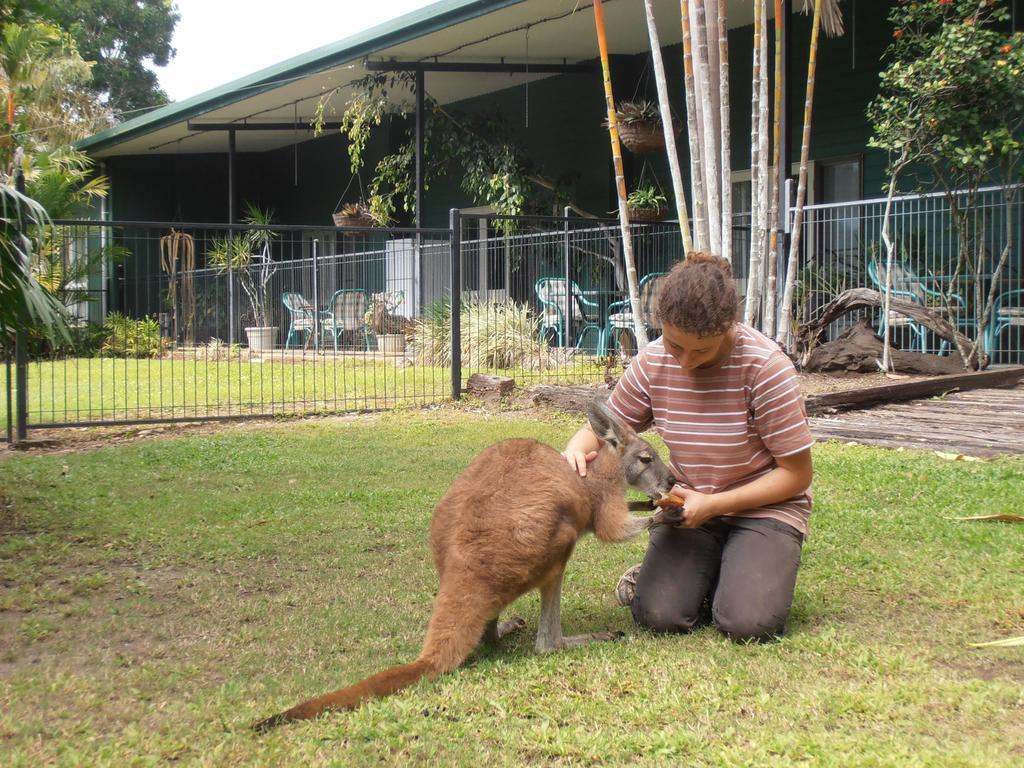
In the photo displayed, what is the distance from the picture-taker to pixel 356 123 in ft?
58.2

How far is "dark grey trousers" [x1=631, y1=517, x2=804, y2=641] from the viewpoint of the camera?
3875 millimetres

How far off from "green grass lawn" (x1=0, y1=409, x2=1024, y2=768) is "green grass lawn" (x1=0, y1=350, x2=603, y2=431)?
380 cm

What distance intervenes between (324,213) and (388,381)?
1353 centimetres

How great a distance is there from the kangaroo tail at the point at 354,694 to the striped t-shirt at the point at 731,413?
58.9 inches

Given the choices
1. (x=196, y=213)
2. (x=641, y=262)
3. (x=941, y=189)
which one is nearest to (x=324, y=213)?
(x=196, y=213)

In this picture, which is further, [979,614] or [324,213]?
[324,213]

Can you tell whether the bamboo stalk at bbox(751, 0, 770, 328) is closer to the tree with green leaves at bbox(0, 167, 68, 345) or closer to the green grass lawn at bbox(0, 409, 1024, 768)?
the green grass lawn at bbox(0, 409, 1024, 768)

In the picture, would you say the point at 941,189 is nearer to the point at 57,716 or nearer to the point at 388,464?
the point at 388,464

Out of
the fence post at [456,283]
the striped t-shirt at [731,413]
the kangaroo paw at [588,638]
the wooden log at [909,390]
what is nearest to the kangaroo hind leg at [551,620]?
the kangaroo paw at [588,638]

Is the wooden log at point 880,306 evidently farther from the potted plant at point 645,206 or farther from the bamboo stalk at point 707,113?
the potted plant at point 645,206

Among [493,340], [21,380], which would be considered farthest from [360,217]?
[21,380]

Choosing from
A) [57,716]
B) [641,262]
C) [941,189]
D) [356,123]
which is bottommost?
[57,716]

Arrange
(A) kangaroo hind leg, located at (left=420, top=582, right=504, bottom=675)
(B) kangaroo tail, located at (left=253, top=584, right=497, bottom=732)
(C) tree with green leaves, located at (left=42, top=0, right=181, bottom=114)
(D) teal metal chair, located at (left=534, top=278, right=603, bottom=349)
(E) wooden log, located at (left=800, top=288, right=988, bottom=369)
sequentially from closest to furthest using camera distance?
1. (B) kangaroo tail, located at (left=253, top=584, right=497, bottom=732)
2. (A) kangaroo hind leg, located at (left=420, top=582, right=504, bottom=675)
3. (E) wooden log, located at (left=800, top=288, right=988, bottom=369)
4. (D) teal metal chair, located at (left=534, top=278, right=603, bottom=349)
5. (C) tree with green leaves, located at (left=42, top=0, right=181, bottom=114)

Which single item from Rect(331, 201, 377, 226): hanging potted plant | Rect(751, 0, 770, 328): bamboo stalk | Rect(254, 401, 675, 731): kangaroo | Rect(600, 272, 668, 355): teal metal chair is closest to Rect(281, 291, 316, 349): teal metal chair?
Rect(331, 201, 377, 226): hanging potted plant
